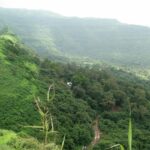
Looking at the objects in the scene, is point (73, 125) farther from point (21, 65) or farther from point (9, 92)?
point (21, 65)

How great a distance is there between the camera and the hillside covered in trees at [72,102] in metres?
60.5

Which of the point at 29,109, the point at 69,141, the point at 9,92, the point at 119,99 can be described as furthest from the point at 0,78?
the point at 119,99

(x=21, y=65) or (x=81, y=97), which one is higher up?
(x=21, y=65)

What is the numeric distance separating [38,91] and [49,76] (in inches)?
690

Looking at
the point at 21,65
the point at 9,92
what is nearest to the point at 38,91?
the point at 9,92

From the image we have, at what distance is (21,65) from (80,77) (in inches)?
571

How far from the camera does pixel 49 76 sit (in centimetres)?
8912

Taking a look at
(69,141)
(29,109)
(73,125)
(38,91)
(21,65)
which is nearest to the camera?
(69,141)

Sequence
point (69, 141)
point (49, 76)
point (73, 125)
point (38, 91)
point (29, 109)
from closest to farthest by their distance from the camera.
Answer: point (69, 141)
point (29, 109)
point (73, 125)
point (38, 91)
point (49, 76)

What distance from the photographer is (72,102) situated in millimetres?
75562

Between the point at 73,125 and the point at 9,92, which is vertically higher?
the point at 9,92

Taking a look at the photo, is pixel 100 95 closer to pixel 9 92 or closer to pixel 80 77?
pixel 80 77

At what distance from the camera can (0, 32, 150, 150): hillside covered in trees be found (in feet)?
199

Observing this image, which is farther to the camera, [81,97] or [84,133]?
[81,97]
